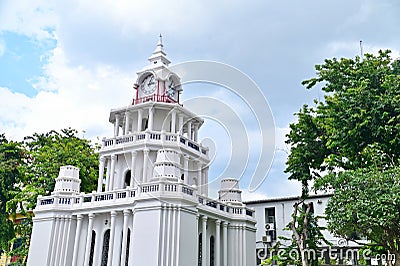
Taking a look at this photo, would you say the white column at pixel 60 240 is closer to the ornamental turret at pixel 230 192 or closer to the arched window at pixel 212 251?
the arched window at pixel 212 251

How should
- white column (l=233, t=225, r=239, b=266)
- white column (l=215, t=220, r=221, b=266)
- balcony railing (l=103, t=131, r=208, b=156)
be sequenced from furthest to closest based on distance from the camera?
balcony railing (l=103, t=131, r=208, b=156), white column (l=233, t=225, r=239, b=266), white column (l=215, t=220, r=221, b=266)

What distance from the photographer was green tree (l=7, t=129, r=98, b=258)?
2720 centimetres

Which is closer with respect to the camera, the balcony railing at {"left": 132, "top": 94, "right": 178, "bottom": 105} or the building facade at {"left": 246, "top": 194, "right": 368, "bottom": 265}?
the balcony railing at {"left": 132, "top": 94, "right": 178, "bottom": 105}

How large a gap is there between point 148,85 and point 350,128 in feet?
40.5

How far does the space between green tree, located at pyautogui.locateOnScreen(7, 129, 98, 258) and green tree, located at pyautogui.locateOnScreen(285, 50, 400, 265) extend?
14187 mm

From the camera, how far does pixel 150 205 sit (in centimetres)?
1870

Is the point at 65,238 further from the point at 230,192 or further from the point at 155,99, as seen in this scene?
the point at 230,192

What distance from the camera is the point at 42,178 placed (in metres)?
26.9

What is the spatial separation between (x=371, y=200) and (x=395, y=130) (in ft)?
14.6

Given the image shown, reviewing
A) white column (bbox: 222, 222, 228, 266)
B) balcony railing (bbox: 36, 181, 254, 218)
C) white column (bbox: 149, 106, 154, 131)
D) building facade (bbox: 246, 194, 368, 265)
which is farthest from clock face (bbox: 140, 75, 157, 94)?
building facade (bbox: 246, 194, 368, 265)

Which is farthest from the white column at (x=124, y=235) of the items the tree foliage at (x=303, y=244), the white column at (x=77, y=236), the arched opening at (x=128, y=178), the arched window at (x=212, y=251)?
the tree foliage at (x=303, y=244)

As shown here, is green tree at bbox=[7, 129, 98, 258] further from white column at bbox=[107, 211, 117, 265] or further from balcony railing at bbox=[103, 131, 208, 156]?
white column at bbox=[107, 211, 117, 265]

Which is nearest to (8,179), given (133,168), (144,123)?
(144,123)

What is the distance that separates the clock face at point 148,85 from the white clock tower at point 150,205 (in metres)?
0.06
